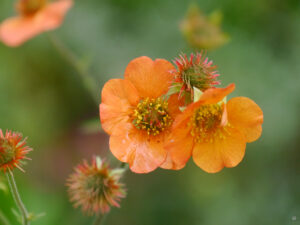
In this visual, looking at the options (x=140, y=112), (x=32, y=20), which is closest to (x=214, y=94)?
(x=140, y=112)

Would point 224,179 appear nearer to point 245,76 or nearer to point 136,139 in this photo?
point 245,76

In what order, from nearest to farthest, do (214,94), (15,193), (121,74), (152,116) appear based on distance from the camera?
(214,94) → (15,193) → (152,116) → (121,74)

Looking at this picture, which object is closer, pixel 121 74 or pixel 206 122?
pixel 206 122

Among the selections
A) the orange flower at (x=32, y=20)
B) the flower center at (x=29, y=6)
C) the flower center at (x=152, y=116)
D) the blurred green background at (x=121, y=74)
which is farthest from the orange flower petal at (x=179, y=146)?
the flower center at (x=29, y=6)

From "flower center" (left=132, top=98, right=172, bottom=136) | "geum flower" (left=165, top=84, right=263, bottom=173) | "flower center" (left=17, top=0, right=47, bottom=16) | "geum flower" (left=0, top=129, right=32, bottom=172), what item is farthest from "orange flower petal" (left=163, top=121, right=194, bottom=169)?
"flower center" (left=17, top=0, right=47, bottom=16)

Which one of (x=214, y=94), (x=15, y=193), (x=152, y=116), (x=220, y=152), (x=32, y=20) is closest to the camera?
(x=214, y=94)

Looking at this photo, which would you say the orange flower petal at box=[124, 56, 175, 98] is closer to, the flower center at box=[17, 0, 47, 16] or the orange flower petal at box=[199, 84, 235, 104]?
the orange flower petal at box=[199, 84, 235, 104]

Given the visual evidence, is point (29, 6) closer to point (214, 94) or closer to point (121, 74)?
point (121, 74)
